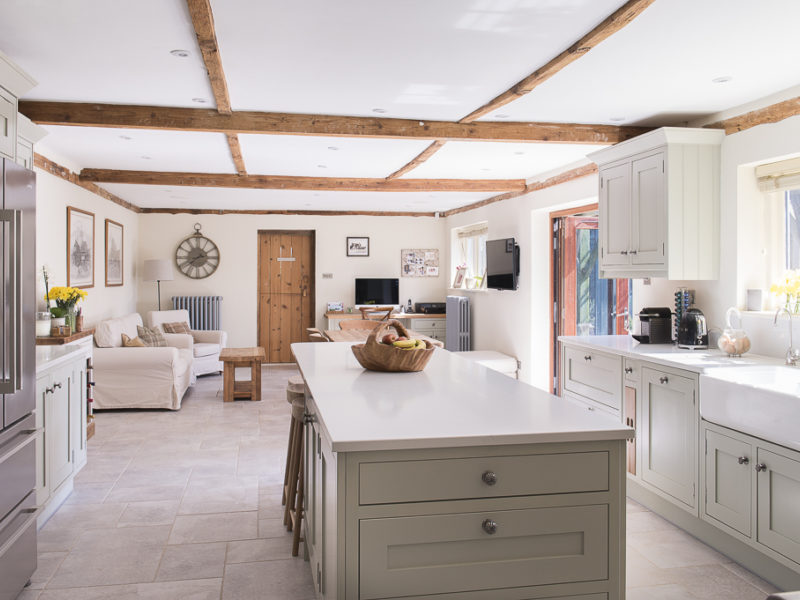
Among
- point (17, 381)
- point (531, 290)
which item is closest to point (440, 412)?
point (17, 381)

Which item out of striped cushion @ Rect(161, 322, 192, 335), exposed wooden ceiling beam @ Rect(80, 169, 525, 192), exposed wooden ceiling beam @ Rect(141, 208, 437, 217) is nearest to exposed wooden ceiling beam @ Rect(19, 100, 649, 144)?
exposed wooden ceiling beam @ Rect(80, 169, 525, 192)

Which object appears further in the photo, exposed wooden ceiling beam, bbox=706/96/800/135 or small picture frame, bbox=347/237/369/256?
small picture frame, bbox=347/237/369/256

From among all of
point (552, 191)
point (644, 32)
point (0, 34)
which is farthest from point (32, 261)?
point (552, 191)

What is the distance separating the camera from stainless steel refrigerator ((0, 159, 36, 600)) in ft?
7.86

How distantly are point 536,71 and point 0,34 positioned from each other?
2.52 m

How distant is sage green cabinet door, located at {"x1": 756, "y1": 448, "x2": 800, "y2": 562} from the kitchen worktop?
563mm

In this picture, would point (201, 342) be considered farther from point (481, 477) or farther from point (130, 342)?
point (481, 477)

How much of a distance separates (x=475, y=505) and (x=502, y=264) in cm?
567

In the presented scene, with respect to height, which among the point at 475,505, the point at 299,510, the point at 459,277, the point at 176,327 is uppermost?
the point at 459,277

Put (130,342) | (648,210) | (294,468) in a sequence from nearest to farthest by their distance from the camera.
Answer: (294,468), (648,210), (130,342)

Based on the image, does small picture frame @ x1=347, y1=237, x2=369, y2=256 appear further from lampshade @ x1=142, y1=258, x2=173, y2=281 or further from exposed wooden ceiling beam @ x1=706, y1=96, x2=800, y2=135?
exposed wooden ceiling beam @ x1=706, y1=96, x2=800, y2=135

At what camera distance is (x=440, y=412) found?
1965 millimetres

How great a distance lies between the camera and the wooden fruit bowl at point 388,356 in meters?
2.71

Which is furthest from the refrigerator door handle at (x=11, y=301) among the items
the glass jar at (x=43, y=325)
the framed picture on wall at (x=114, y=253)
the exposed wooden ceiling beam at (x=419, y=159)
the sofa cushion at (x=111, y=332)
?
the framed picture on wall at (x=114, y=253)
